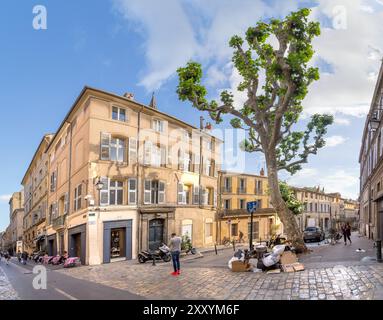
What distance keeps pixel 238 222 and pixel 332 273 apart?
29188mm

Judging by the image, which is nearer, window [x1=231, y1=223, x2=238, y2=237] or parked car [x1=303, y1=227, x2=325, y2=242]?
parked car [x1=303, y1=227, x2=325, y2=242]

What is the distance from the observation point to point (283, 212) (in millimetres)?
17094

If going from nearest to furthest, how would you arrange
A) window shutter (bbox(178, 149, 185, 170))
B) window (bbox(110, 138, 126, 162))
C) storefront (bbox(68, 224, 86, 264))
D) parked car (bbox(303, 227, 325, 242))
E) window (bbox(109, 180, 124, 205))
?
window (bbox(109, 180, 124, 205)) < window (bbox(110, 138, 126, 162)) < storefront (bbox(68, 224, 86, 264)) < window shutter (bbox(178, 149, 185, 170)) < parked car (bbox(303, 227, 325, 242))

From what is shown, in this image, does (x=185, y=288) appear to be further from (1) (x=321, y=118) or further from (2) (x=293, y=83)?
(1) (x=321, y=118)

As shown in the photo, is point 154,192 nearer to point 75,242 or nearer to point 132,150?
point 132,150

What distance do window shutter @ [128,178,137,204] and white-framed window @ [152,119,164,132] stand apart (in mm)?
4660

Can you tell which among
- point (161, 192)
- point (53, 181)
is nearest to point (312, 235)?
point (161, 192)

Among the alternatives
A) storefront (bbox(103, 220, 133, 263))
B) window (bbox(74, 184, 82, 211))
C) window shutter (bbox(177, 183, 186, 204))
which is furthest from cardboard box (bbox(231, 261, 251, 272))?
window shutter (bbox(177, 183, 186, 204))

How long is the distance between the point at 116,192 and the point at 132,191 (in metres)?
1.23

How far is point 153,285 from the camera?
11055mm

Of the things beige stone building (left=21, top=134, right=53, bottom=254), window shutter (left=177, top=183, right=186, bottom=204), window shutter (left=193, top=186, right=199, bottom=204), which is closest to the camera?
window shutter (left=177, top=183, right=186, bottom=204)

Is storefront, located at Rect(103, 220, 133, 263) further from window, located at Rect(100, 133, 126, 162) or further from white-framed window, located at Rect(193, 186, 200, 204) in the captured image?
white-framed window, located at Rect(193, 186, 200, 204)

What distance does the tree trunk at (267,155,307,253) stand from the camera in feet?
56.1
